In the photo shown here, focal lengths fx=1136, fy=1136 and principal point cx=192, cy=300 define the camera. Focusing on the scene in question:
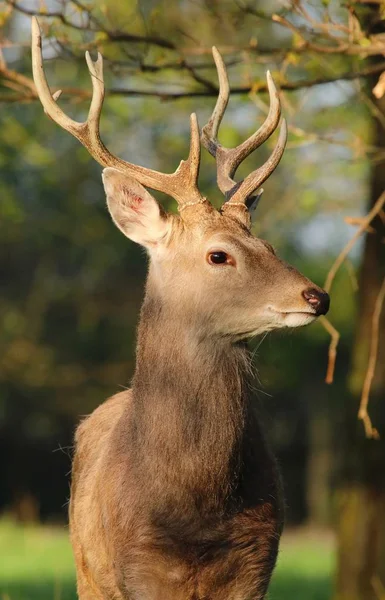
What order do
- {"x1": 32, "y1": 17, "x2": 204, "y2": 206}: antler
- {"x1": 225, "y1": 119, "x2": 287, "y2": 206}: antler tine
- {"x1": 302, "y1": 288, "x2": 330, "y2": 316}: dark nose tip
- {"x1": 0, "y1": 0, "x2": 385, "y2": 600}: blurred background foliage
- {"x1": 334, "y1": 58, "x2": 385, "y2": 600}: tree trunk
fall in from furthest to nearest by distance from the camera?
{"x1": 334, "y1": 58, "x2": 385, "y2": 600}: tree trunk, {"x1": 0, "y1": 0, "x2": 385, "y2": 600}: blurred background foliage, {"x1": 225, "y1": 119, "x2": 287, "y2": 206}: antler tine, {"x1": 32, "y1": 17, "x2": 204, "y2": 206}: antler, {"x1": 302, "y1": 288, "x2": 330, "y2": 316}: dark nose tip

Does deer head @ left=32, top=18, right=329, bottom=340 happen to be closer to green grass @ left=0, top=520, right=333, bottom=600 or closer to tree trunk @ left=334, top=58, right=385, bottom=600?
green grass @ left=0, top=520, right=333, bottom=600

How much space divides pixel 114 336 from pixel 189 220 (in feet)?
76.4

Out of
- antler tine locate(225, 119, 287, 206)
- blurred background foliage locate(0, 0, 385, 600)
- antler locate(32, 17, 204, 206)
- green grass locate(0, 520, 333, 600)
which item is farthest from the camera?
green grass locate(0, 520, 333, 600)

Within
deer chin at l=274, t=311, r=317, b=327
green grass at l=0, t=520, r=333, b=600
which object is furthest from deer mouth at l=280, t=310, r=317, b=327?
green grass at l=0, t=520, r=333, b=600

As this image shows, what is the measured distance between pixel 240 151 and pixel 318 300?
4.12 ft

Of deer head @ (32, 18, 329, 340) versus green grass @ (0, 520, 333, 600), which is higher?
deer head @ (32, 18, 329, 340)

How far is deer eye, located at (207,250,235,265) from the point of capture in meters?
5.38

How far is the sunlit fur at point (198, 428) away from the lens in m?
5.26

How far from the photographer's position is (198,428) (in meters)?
5.33

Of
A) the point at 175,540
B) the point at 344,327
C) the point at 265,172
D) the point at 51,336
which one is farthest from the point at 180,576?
the point at 51,336

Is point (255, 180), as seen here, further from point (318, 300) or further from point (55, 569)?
point (55, 569)

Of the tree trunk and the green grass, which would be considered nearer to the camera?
the tree trunk

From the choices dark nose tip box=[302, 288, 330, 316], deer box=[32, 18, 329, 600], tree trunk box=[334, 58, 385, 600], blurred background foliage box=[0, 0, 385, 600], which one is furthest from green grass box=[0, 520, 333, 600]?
dark nose tip box=[302, 288, 330, 316]

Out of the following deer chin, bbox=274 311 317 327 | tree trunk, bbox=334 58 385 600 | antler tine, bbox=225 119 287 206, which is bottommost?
tree trunk, bbox=334 58 385 600
